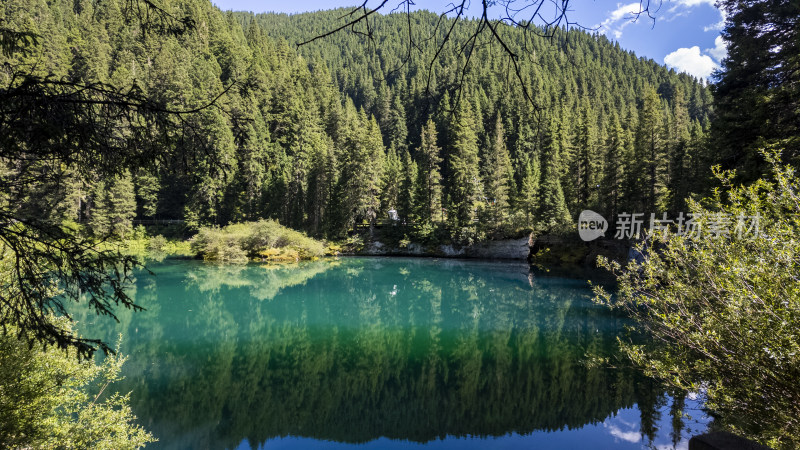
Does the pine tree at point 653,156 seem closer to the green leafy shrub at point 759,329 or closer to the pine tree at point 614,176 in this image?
the pine tree at point 614,176

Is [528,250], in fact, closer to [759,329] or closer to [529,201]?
[529,201]

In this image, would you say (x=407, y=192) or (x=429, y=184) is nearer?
(x=429, y=184)

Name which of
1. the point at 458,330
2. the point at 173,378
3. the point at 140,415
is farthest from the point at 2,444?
the point at 458,330

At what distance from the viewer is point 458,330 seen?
52.9 ft

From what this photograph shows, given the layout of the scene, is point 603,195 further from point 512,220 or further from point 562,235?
point 512,220

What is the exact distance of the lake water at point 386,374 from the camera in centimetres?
875

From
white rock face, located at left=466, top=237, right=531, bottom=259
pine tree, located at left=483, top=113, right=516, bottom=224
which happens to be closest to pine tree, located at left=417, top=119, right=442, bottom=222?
pine tree, located at left=483, top=113, right=516, bottom=224

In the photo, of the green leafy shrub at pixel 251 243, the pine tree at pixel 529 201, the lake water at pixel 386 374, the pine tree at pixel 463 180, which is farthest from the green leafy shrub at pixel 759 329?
the green leafy shrub at pixel 251 243

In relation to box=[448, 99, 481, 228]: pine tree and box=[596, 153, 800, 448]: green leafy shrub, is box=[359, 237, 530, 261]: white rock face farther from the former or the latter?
box=[596, 153, 800, 448]: green leafy shrub

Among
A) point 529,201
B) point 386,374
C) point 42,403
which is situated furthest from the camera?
point 529,201

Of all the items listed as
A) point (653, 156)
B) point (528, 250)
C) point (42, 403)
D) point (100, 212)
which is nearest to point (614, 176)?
point (653, 156)

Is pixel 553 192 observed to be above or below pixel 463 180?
below

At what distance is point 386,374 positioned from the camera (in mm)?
11742

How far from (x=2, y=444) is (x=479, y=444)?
7504mm
